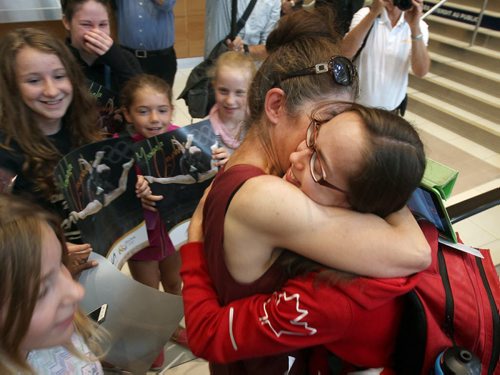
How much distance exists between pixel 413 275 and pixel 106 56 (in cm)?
163

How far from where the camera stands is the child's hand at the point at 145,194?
1.36m

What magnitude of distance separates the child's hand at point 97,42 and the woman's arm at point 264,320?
4.35ft

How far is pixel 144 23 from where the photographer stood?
262 cm

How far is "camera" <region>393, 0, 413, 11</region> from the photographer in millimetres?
2117

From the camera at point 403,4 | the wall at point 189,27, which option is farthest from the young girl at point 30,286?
the wall at point 189,27

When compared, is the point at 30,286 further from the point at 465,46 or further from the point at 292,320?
the point at 465,46

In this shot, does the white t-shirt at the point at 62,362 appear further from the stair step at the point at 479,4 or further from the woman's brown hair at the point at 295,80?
the stair step at the point at 479,4

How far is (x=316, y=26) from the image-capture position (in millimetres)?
1052

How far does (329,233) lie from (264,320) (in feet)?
0.64

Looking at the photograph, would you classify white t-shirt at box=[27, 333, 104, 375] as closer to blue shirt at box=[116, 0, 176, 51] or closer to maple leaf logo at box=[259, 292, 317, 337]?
maple leaf logo at box=[259, 292, 317, 337]

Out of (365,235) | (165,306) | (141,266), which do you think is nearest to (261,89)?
(365,235)

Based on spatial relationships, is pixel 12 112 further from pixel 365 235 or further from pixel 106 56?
pixel 365 235

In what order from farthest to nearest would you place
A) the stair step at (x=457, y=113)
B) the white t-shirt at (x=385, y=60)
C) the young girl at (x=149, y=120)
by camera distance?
1. the stair step at (x=457, y=113)
2. the white t-shirt at (x=385, y=60)
3. the young girl at (x=149, y=120)

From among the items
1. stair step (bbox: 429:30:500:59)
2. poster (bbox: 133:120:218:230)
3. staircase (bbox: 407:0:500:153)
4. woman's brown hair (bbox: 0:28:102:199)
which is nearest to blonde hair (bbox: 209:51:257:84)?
poster (bbox: 133:120:218:230)
